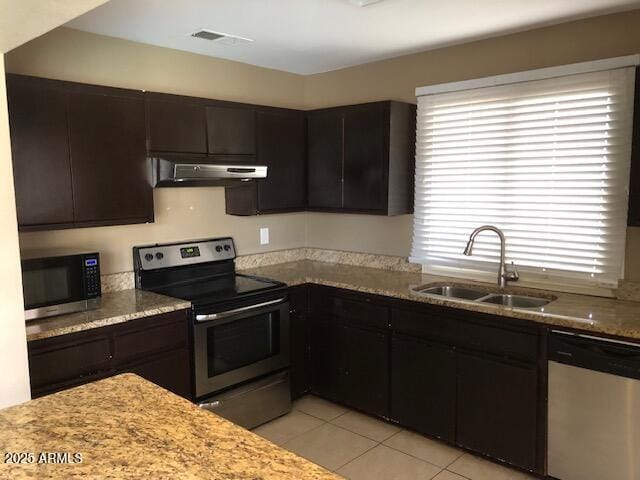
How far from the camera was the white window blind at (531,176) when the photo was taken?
2.86m

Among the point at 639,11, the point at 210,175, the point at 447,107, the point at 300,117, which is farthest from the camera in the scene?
the point at 300,117

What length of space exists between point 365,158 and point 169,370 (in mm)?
1924

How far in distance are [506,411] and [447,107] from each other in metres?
1.98

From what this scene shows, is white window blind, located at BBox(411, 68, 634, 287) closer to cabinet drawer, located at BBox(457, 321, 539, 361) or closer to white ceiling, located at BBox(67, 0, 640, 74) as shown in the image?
white ceiling, located at BBox(67, 0, 640, 74)

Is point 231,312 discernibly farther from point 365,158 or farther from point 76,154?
point 365,158

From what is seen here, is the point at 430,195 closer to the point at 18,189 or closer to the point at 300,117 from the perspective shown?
the point at 300,117

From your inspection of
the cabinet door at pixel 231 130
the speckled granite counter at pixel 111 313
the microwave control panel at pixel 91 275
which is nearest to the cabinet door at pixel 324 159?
the cabinet door at pixel 231 130

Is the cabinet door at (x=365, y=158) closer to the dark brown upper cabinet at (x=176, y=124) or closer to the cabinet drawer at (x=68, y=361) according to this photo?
the dark brown upper cabinet at (x=176, y=124)

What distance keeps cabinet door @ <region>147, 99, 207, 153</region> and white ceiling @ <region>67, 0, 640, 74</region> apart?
429 mm

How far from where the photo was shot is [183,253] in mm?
3545

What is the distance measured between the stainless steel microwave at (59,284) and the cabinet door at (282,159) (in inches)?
53.4

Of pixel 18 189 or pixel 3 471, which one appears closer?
pixel 3 471

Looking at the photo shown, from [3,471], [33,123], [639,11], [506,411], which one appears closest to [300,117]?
[33,123]

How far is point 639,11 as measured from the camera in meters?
2.73
